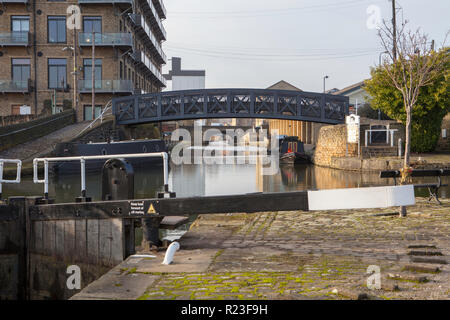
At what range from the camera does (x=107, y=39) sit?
123 ft

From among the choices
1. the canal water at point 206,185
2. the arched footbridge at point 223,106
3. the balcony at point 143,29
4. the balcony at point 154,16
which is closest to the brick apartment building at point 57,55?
the arched footbridge at point 223,106

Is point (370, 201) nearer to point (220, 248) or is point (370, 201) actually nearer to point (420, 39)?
point (220, 248)

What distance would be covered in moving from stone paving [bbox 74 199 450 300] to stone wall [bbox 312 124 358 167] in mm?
21627

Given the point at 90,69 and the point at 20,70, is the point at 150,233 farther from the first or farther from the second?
the point at 20,70

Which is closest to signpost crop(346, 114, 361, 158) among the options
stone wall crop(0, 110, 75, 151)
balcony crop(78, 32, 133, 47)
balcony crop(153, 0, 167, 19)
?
balcony crop(78, 32, 133, 47)

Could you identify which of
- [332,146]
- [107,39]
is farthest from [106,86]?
[332,146]

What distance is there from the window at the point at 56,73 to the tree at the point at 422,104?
82.1 ft

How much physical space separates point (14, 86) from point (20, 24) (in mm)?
5347

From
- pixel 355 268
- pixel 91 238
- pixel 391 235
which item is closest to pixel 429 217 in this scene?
pixel 391 235

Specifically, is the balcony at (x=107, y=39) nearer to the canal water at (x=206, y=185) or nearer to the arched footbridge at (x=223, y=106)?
the arched footbridge at (x=223, y=106)

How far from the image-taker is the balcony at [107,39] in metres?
37.5

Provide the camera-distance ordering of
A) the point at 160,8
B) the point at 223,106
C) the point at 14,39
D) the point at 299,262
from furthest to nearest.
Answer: the point at 160,8, the point at 223,106, the point at 14,39, the point at 299,262

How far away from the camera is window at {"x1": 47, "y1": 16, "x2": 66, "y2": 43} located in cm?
3841
